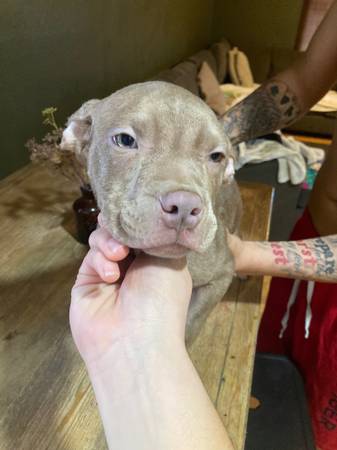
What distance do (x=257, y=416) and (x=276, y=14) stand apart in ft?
23.1

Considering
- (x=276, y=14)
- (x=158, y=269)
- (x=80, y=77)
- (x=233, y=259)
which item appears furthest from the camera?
(x=276, y=14)

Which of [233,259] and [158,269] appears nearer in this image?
[158,269]

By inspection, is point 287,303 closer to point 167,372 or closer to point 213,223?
point 213,223

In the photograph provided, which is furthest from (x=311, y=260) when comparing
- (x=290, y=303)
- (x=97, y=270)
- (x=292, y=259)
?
(x=97, y=270)

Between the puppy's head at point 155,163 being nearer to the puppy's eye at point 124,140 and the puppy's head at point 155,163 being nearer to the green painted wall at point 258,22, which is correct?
the puppy's eye at point 124,140

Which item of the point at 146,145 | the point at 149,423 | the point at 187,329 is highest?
the point at 146,145

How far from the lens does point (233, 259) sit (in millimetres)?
1230

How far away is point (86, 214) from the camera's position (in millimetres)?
1431

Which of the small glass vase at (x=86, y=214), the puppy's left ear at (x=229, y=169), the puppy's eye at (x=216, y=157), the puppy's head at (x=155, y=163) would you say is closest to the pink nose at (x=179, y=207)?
the puppy's head at (x=155, y=163)

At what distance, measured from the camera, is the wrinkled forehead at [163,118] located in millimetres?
905

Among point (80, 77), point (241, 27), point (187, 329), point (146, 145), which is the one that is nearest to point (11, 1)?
point (80, 77)

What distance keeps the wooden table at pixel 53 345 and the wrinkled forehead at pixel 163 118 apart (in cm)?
55

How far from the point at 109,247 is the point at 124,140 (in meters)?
0.26

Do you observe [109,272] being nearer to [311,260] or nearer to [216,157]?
[216,157]
